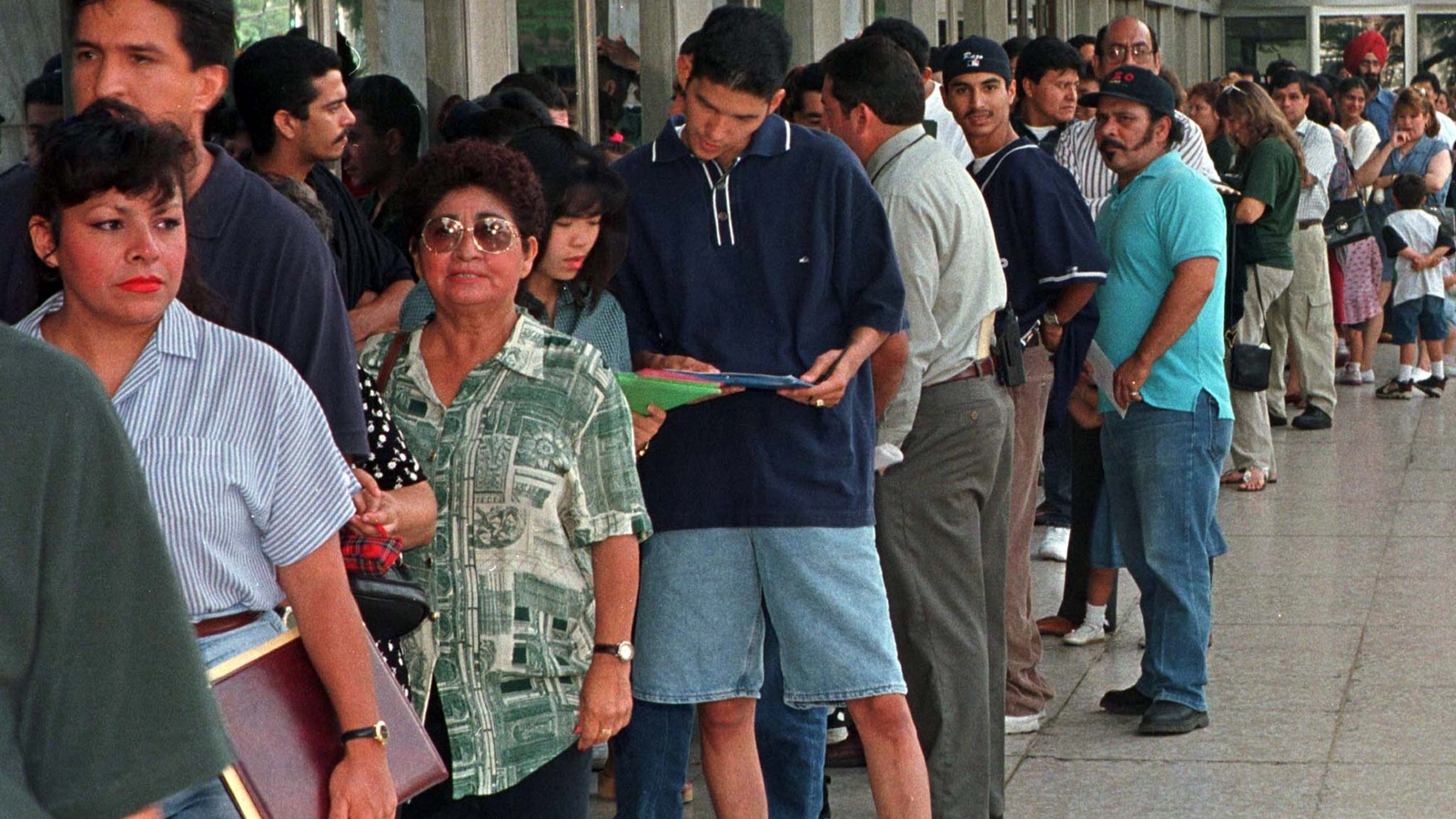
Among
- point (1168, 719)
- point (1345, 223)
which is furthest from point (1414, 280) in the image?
point (1168, 719)

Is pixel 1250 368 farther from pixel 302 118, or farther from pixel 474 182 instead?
pixel 474 182

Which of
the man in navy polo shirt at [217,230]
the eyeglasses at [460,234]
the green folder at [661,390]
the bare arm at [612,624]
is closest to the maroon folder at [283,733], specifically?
the man in navy polo shirt at [217,230]

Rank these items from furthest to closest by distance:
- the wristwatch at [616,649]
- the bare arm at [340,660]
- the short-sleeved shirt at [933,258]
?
the short-sleeved shirt at [933,258]
the wristwatch at [616,649]
the bare arm at [340,660]

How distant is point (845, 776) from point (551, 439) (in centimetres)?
251

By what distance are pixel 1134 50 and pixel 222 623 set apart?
9.52 m

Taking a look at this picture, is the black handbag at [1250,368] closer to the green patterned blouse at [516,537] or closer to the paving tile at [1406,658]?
the paving tile at [1406,658]

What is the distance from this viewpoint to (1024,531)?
6059 mm

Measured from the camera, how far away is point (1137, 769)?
19.1ft

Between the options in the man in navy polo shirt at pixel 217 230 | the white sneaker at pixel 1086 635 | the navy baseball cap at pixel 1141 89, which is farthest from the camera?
the white sneaker at pixel 1086 635

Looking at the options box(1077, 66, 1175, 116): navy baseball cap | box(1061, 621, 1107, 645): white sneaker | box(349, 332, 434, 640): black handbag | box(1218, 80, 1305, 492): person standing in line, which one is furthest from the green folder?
box(1218, 80, 1305, 492): person standing in line

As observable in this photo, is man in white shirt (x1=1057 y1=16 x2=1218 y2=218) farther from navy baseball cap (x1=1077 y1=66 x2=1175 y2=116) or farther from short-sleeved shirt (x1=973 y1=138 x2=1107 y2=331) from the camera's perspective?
short-sleeved shirt (x1=973 y1=138 x2=1107 y2=331)

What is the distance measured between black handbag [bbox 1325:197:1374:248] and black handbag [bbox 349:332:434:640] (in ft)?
36.0

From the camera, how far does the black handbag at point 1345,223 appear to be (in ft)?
43.6

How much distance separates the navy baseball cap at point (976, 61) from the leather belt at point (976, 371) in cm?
138
